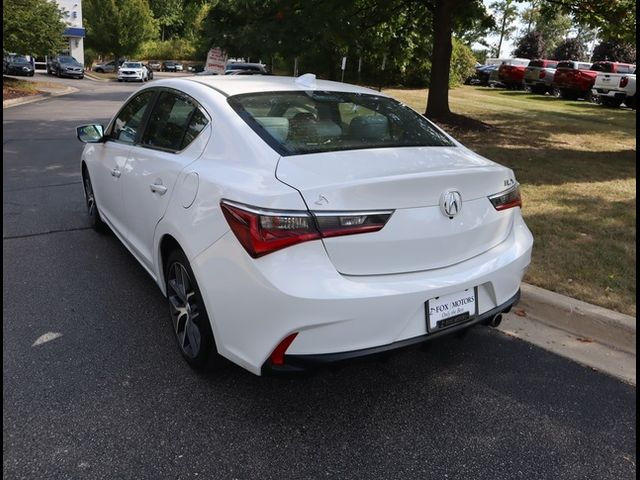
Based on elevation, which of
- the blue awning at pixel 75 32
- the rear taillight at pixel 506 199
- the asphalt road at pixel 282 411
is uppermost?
the blue awning at pixel 75 32

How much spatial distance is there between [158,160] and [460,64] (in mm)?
34357

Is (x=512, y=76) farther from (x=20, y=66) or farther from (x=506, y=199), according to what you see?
(x=506, y=199)

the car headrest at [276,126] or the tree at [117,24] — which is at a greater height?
the tree at [117,24]

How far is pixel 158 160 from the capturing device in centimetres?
341

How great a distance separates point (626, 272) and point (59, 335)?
4.23 metres

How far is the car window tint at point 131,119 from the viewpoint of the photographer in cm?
410

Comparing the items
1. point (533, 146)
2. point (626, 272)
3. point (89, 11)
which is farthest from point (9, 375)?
point (89, 11)

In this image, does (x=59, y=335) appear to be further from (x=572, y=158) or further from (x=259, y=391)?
(x=572, y=158)

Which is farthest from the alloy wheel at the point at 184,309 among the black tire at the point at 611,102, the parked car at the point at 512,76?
the parked car at the point at 512,76

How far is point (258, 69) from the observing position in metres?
22.3

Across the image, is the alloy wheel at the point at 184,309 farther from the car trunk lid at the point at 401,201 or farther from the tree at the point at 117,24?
the tree at the point at 117,24

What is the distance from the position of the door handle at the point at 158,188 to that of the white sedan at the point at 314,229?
0.04ft

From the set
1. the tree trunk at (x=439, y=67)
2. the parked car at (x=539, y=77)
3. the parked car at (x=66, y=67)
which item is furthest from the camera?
the parked car at (x=66, y=67)

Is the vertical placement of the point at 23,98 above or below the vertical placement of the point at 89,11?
below
